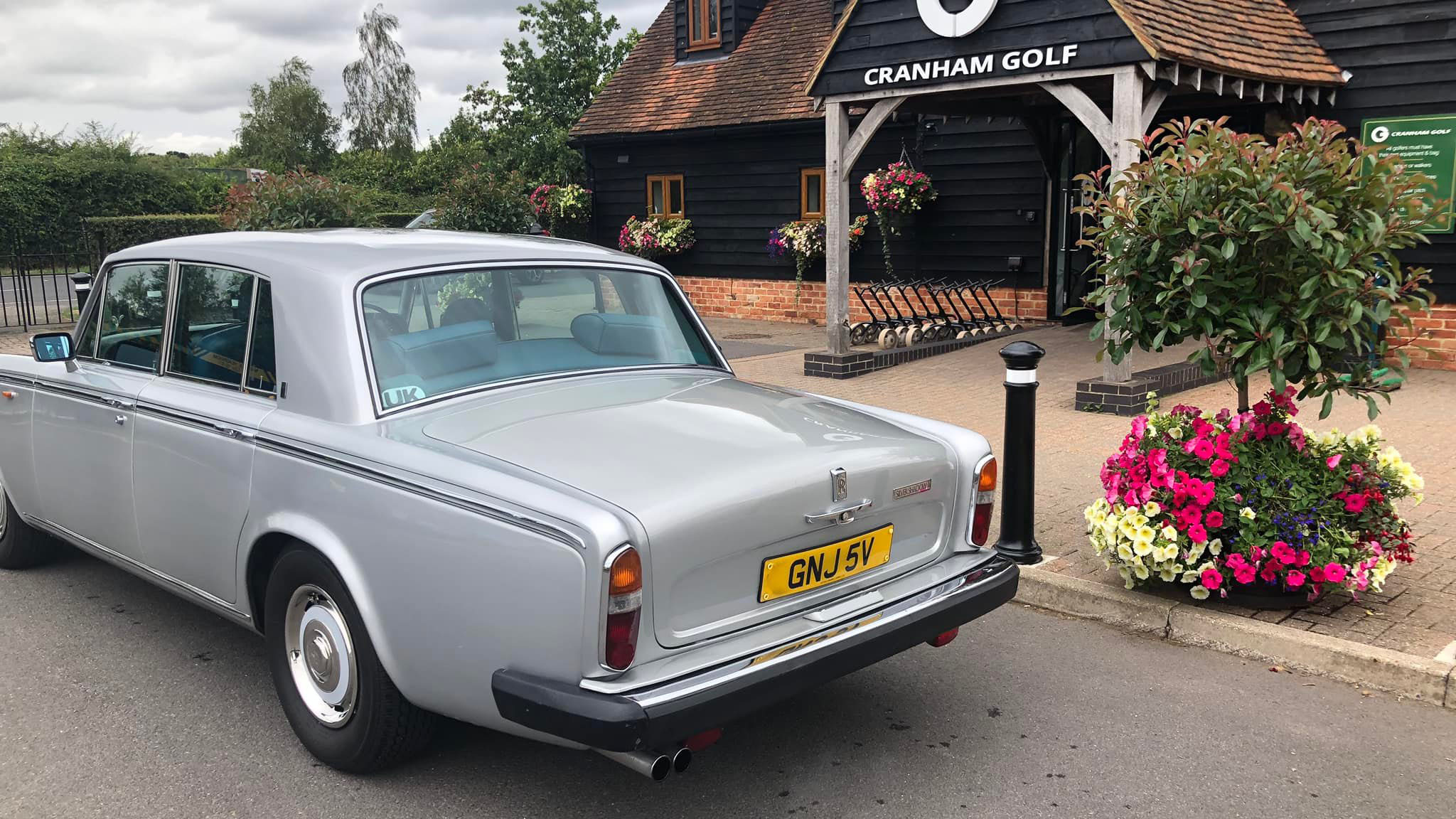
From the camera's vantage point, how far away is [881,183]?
50.2 feet

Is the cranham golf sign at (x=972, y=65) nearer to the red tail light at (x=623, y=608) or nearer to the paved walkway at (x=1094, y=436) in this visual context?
the paved walkway at (x=1094, y=436)

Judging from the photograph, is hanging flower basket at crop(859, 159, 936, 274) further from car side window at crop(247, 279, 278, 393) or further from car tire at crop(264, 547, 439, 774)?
car tire at crop(264, 547, 439, 774)

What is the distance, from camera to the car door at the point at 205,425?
3.69 m

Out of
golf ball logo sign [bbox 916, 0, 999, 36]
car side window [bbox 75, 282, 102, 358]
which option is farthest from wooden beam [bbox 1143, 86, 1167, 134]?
car side window [bbox 75, 282, 102, 358]

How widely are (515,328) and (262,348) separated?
2.73ft

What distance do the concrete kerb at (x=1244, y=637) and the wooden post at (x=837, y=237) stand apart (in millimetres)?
7003

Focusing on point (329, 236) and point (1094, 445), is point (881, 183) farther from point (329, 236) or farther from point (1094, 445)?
point (329, 236)

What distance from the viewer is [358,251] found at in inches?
152

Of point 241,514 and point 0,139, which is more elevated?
point 0,139

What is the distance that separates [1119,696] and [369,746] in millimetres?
2537

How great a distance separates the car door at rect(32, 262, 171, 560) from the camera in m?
4.27

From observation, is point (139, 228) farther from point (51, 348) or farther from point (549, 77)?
point (51, 348)

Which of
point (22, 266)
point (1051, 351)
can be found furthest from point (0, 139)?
point (1051, 351)

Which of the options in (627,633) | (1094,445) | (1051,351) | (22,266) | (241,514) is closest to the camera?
(627,633)
